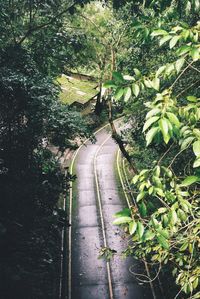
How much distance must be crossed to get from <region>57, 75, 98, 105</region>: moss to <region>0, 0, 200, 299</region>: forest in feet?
39.8

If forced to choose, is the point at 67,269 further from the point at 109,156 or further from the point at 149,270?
the point at 109,156

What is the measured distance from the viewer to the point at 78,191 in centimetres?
2155

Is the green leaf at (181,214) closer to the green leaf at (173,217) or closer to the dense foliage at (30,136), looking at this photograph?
the green leaf at (173,217)

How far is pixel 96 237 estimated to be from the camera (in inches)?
672

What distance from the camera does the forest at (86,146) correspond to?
3164 millimetres

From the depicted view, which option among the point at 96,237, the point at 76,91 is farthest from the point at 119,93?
the point at 76,91

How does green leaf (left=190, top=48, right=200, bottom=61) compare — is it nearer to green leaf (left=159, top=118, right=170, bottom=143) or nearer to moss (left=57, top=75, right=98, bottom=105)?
green leaf (left=159, top=118, right=170, bottom=143)

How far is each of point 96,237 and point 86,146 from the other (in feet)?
26.6

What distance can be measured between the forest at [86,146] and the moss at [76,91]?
39.8ft

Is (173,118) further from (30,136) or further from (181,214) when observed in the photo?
(30,136)

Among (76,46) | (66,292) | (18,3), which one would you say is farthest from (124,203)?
(18,3)

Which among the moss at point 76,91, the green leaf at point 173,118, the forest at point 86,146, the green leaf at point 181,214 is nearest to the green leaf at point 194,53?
the forest at point 86,146

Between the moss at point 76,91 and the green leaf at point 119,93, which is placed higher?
the green leaf at point 119,93

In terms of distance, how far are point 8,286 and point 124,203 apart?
13.5 metres
